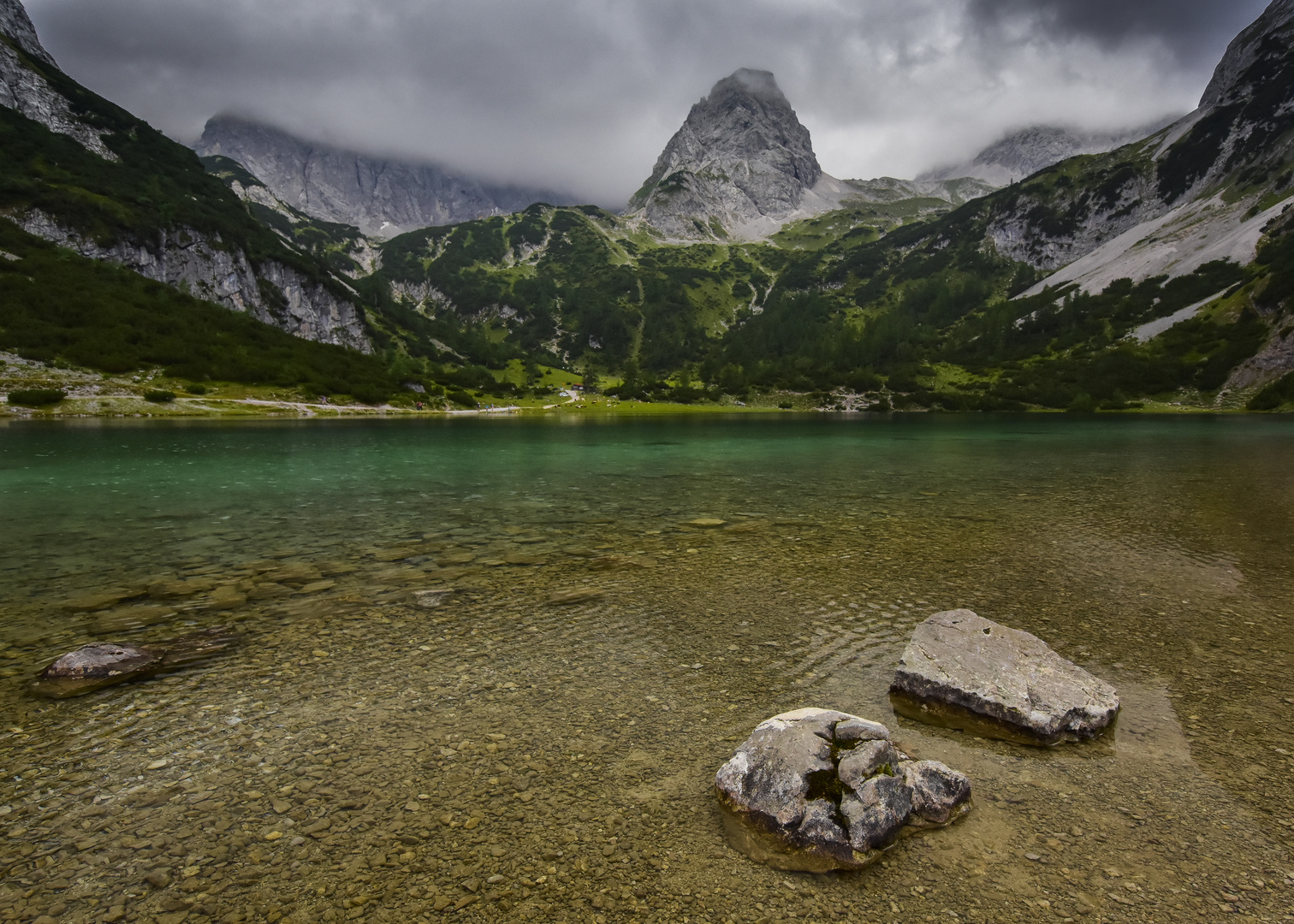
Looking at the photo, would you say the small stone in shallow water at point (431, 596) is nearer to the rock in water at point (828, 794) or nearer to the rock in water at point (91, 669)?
the rock in water at point (91, 669)

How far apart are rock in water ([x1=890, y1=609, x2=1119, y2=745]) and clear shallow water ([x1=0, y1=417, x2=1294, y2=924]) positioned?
44cm

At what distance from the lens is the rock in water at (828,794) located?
6719 mm

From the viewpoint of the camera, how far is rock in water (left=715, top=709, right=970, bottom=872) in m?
6.72

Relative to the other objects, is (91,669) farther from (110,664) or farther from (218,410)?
(218,410)

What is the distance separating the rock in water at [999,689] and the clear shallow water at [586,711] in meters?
0.44

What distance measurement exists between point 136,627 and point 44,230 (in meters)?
245

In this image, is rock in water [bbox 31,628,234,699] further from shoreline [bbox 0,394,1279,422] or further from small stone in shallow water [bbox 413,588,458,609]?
shoreline [bbox 0,394,1279,422]

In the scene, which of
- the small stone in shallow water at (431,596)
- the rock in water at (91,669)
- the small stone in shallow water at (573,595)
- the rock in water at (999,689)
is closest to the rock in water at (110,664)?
the rock in water at (91,669)

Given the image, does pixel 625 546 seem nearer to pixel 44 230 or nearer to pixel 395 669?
pixel 395 669

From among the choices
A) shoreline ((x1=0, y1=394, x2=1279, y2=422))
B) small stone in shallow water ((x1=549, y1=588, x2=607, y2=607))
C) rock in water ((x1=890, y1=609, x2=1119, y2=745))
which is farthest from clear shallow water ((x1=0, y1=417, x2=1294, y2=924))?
shoreline ((x1=0, y1=394, x2=1279, y2=422))

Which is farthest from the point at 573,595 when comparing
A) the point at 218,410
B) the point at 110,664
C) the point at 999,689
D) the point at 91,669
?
the point at 218,410

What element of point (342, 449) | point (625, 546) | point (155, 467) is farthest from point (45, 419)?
point (625, 546)

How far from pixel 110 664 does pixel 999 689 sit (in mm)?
16633

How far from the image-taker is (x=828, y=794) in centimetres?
714
